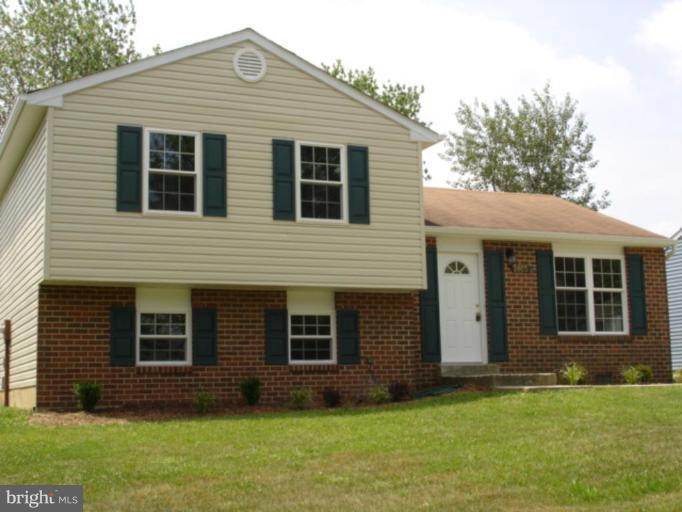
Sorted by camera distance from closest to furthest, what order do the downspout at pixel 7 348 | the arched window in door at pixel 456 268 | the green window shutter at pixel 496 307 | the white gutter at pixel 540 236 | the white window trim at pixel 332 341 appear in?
the white window trim at pixel 332 341 → the downspout at pixel 7 348 → the white gutter at pixel 540 236 → the green window shutter at pixel 496 307 → the arched window in door at pixel 456 268

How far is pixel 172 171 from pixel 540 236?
25.1 ft

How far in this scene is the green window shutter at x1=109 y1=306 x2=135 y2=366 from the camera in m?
15.8

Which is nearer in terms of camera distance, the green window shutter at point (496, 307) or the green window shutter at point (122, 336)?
the green window shutter at point (122, 336)

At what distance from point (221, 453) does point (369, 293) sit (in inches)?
299

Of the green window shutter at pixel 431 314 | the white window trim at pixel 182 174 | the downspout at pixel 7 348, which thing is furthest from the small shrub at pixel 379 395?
the downspout at pixel 7 348

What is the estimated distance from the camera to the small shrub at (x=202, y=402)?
51.5 feet

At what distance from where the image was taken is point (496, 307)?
62.3 ft

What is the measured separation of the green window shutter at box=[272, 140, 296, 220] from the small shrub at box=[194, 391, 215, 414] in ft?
10.8

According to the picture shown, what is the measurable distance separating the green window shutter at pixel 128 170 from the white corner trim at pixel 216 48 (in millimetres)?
936

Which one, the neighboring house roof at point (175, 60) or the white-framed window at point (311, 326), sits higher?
the neighboring house roof at point (175, 60)

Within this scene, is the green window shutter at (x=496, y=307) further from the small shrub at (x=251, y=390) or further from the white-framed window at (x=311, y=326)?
the small shrub at (x=251, y=390)

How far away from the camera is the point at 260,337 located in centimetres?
1686

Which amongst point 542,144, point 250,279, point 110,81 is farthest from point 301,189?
point 542,144

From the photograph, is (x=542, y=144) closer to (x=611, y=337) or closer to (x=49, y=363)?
(x=611, y=337)
